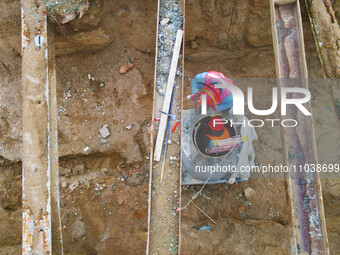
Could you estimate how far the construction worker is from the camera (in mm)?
3691

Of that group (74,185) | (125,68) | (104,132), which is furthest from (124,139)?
(125,68)

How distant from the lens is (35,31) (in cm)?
308

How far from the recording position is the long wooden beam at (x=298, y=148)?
280 cm

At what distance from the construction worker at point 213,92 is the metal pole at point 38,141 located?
1998mm

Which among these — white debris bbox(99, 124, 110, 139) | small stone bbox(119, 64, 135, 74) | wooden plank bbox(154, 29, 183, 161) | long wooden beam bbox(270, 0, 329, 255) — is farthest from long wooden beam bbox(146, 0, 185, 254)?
small stone bbox(119, 64, 135, 74)

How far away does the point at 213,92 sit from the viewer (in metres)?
3.70

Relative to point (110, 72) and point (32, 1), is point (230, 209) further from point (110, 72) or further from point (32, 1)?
point (32, 1)

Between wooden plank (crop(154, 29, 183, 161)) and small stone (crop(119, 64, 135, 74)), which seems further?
small stone (crop(119, 64, 135, 74))

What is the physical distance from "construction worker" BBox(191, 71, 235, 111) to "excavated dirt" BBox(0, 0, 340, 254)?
3.45 feet

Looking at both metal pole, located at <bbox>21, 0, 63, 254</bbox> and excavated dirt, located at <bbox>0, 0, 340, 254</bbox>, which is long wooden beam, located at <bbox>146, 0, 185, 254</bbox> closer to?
metal pole, located at <bbox>21, 0, 63, 254</bbox>

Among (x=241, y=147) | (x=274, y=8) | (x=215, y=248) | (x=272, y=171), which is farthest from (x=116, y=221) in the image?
(x=274, y=8)

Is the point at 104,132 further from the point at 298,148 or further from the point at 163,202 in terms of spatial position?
the point at 298,148

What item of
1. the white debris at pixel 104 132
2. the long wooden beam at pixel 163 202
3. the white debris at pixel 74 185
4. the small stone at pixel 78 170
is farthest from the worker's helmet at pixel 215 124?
the white debris at pixel 74 185

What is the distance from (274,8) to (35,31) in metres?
2.94
